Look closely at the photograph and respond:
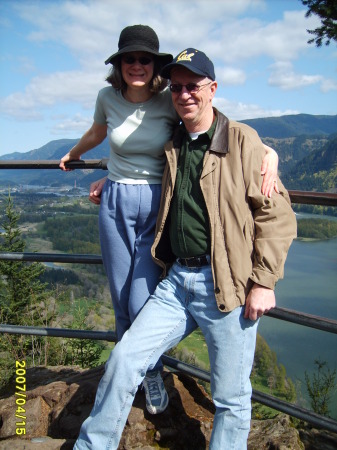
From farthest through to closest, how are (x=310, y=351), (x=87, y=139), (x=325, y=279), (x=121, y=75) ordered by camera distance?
1. (x=325, y=279)
2. (x=310, y=351)
3. (x=87, y=139)
4. (x=121, y=75)

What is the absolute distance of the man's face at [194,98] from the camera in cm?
186

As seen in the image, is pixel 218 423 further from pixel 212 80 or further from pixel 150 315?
pixel 212 80

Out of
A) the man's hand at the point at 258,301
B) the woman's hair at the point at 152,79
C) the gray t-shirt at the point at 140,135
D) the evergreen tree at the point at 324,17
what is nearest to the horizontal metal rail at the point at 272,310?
the man's hand at the point at 258,301

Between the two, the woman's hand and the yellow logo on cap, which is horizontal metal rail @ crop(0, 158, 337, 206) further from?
the yellow logo on cap

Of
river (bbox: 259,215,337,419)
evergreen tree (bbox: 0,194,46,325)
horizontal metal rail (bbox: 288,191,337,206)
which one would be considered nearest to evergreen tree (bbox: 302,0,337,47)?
horizontal metal rail (bbox: 288,191,337,206)

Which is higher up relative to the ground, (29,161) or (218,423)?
(29,161)

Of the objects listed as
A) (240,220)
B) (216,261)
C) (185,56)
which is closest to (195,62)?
(185,56)

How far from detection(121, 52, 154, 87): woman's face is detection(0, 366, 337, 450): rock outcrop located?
Result: 5.48ft

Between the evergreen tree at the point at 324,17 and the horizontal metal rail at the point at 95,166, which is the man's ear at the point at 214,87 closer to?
the horizontal metal rail at the point at 95,166

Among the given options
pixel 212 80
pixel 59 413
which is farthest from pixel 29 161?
pixel 59 413

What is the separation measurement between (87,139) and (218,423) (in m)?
1.61

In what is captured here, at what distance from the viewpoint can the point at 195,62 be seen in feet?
5.97

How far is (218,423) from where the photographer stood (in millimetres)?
1842

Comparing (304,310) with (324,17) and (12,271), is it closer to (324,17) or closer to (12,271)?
(12,271)
